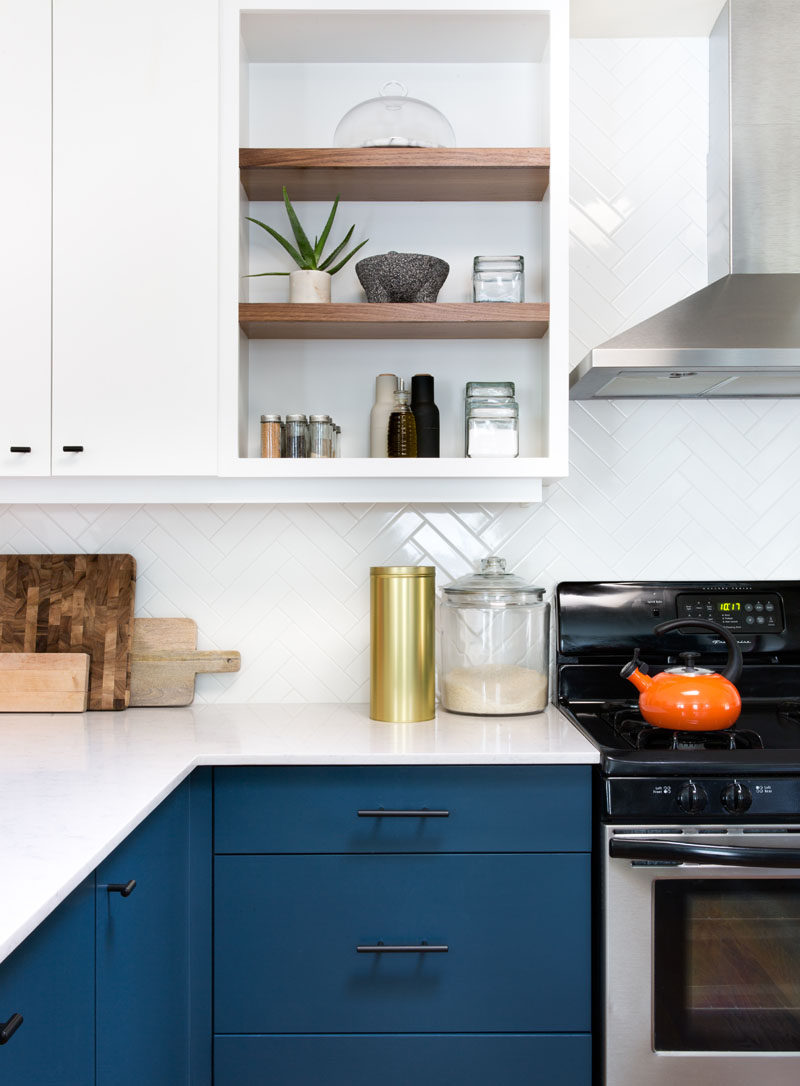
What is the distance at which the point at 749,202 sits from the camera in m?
2.07

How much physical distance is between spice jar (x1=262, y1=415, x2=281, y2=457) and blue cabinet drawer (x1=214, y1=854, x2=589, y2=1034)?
0.92 metres

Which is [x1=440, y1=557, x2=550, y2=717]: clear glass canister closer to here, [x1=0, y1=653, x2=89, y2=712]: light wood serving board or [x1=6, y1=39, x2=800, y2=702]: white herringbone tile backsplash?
[x1=6, y1=39, x2=800, y2=702]: white herringbone tile backsplash

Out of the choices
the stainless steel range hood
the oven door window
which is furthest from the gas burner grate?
the stainless steel range hood

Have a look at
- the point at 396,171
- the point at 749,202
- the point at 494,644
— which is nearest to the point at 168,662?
the point at 494,644

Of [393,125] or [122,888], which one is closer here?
[122,888]

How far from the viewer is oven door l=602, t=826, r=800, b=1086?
1595 millimetres

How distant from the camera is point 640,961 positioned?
63.0 inches

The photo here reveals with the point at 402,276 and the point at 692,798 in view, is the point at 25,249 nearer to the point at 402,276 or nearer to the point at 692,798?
the point at 402,276

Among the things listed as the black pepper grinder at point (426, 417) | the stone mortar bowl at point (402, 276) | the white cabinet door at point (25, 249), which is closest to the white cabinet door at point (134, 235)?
the white cabinet door at point (25, 249)

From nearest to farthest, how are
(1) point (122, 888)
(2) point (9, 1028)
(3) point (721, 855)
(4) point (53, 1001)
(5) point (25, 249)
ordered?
(2) point (9, 1028) → (4) point (53, 1001) → (1) point (122, 888) → (3) point (721, 855) → (5) point (25, 249)

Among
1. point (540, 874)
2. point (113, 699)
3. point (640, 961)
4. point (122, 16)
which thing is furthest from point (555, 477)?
point (122, 16)

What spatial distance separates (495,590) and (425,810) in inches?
20.5

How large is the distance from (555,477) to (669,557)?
1.61 ft

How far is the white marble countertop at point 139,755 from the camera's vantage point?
41.4 inches
